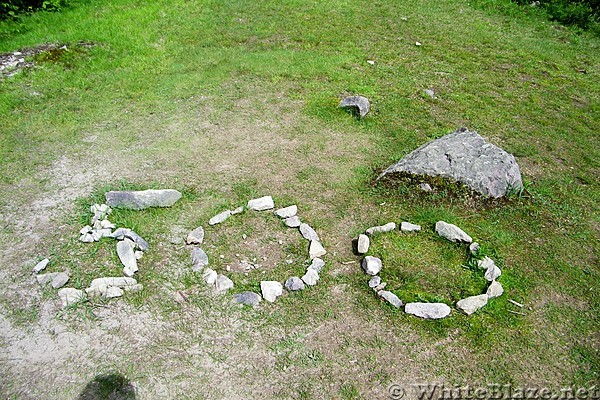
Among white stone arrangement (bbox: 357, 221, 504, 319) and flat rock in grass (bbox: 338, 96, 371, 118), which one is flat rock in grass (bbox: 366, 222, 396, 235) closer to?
white stone arrangement (bbox: 357, 221, 504, 319)

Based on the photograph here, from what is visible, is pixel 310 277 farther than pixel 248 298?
Yes

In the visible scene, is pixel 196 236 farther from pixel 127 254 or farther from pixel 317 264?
pixel 317 264

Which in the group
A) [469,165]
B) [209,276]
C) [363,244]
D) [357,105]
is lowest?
[209,276]

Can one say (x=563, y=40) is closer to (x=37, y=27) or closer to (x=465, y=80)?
(x=465, y=80)

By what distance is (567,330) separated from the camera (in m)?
4.78

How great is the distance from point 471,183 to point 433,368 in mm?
2895

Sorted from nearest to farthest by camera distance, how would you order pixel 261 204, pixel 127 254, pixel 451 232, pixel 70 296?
pixel 70 296, pixel 127 254, pixel 451 232, pixel 261 204

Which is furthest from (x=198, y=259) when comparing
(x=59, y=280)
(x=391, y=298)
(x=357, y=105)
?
(x=357, y=105)

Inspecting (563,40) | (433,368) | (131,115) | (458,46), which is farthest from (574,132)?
(131,115)

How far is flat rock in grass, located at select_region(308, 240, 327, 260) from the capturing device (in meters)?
5.62

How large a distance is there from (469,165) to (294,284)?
119 inches

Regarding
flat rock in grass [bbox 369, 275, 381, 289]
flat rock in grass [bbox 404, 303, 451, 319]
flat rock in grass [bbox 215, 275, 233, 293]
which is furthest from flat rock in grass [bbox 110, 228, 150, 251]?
flat rock in grass [bbox 404, 303, 451, 319]

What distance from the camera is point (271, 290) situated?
5.12 metres

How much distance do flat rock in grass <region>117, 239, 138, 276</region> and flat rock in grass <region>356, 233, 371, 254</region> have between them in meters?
2.63
